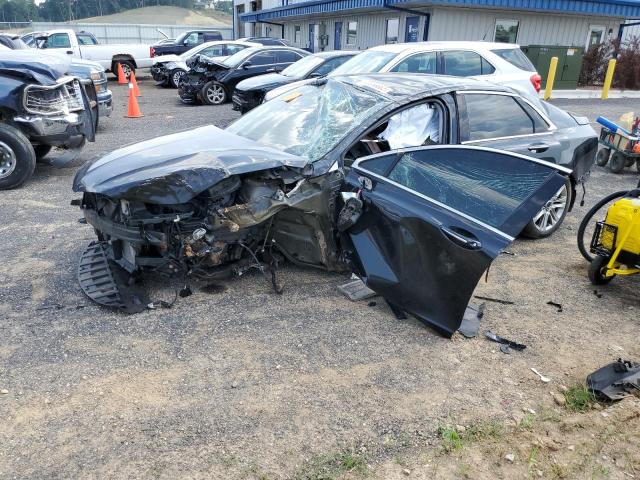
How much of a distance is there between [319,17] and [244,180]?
904 inches

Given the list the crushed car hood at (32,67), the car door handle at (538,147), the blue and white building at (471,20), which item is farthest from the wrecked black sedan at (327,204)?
the blue and white building at (471,20)

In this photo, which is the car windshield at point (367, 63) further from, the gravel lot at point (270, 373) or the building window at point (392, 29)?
the building window at point (392, 29)

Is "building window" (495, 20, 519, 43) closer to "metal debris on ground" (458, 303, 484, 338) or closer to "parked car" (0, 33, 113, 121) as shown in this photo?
"parked car" (0, 33, 113, 121)

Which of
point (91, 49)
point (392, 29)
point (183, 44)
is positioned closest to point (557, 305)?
point (392, 29)

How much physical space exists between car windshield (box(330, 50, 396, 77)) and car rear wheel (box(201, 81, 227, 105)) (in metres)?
5.99

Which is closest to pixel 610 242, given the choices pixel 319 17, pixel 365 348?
pixel 365 348

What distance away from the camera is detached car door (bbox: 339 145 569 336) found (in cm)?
315

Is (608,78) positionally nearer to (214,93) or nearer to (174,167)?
(214,93)

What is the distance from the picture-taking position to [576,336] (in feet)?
12.3

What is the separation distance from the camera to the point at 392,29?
62.8 ft

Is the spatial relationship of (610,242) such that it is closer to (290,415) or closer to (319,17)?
(290,415)

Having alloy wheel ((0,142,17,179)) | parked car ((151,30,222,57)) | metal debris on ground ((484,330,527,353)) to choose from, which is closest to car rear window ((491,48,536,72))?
metal debris on ground ((484,330,527,353))

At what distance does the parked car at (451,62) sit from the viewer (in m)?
8.37

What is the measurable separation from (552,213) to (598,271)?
4.06ft
